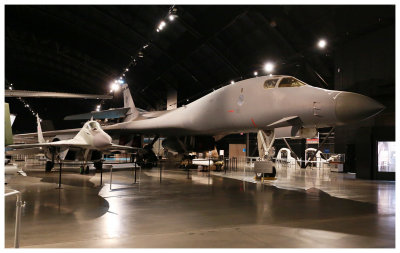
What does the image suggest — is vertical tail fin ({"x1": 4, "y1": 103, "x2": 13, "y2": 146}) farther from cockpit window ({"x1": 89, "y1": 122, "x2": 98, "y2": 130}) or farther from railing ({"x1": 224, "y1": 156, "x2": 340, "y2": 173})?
railing ({"x1": 224, "y1": 156, "x2": 340, "y2": 173})

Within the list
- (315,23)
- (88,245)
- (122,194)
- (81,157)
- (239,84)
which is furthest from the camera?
(315,23)

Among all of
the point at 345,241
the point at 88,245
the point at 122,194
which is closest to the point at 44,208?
the point at 122,194

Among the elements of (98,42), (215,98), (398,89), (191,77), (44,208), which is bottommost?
(44,208)

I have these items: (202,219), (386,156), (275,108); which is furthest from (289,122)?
(386,156)

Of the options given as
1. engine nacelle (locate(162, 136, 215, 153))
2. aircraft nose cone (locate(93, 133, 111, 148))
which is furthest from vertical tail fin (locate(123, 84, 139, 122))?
aircraft nose cone (locate(93, 133, 111, 148))

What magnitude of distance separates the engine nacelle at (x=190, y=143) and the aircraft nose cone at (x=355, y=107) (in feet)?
22.7

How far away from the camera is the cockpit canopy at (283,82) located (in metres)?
7.90

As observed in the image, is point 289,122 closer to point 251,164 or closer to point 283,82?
point 283,82

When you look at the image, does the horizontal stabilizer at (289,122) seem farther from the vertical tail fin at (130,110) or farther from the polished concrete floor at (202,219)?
the vertical tail fin at (130,110)

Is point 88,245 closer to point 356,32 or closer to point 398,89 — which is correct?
point 398,89

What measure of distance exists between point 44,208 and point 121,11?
14.5 meters

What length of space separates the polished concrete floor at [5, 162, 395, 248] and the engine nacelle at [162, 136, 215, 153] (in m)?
5.90

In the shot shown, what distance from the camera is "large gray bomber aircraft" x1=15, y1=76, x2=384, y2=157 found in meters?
6.79

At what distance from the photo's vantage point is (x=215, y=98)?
10094 mm
